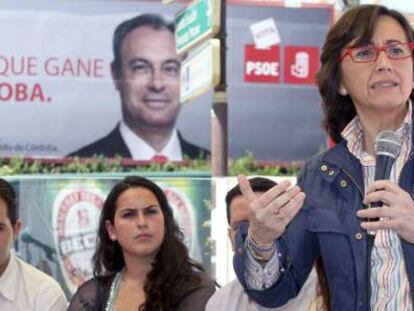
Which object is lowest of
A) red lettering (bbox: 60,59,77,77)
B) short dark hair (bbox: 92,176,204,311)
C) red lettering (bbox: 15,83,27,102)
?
short dark hair (bbox: 92,176,204,311)

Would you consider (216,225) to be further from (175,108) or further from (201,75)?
(175,108)

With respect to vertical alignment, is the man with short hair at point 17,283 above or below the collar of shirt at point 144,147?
below

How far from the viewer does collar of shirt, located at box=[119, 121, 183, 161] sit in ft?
32.9

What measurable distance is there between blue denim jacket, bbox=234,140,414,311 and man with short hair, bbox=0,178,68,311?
138 centimetres

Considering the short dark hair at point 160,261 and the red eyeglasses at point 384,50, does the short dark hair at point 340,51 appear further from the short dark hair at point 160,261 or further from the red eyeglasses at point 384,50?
the short dark hair at point 160,261

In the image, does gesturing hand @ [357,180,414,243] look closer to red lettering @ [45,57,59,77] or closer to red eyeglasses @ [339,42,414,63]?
red eyeglasses @ [339,42,414,63]

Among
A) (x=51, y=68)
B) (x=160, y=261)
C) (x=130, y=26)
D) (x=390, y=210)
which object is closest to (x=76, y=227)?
(x=160, y=261)

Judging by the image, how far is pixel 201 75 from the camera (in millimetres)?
4578

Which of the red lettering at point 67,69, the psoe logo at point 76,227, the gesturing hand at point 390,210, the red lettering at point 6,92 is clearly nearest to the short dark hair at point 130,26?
the red lettering at point 67,69

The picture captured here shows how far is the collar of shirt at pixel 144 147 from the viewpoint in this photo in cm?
1002

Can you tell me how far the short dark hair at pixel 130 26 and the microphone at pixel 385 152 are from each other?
864 centimetres

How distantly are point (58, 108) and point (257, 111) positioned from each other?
2.39m

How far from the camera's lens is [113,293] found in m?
2.93

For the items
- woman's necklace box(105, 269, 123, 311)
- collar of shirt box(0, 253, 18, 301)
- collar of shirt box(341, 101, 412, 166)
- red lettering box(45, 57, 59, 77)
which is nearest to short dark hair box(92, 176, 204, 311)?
woman's necklace box(105, 269, 123, 311)
